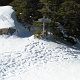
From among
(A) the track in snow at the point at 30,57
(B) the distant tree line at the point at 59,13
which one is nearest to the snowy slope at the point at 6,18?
(B) the distant tree line at the point at 59,13

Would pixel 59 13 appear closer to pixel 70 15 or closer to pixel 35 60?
pixel 70 15

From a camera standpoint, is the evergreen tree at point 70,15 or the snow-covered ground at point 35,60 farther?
the evergreen tree at point 70,15

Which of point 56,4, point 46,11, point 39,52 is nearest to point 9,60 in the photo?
point 39,52

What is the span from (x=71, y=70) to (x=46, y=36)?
15.2 feet

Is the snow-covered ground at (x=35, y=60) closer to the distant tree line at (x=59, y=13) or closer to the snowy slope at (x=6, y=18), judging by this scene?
the snowy slope at (x=6, y=18)

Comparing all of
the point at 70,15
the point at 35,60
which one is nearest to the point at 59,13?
the point at 70,15

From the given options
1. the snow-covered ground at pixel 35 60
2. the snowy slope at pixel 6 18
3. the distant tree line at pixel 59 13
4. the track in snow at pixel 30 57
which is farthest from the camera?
the snowy slope at pixel 6 18

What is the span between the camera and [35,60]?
532 inches

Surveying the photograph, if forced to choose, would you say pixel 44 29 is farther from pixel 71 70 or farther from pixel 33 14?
pixel 71 70

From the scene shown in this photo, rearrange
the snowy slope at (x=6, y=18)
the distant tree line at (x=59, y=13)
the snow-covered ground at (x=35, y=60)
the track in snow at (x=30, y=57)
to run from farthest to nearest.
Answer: the snowy slope at (x=6, y=18), the distant tree line at (x=59, y=13), the track in snow at (x=30, y=57), the snow-covered ground at (x=35, y=60)

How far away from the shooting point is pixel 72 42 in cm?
1758

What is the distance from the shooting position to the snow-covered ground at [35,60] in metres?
12.0

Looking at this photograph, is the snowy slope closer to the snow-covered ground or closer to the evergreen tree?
the snow-covered ground

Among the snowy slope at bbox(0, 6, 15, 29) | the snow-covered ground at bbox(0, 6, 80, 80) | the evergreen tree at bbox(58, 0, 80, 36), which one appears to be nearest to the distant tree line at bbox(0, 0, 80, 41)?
the evergreen tree at bbox(58, 0, 80, 36)
